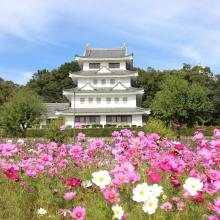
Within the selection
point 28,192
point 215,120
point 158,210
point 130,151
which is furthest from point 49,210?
point 215,120

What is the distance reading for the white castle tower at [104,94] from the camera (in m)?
48.3

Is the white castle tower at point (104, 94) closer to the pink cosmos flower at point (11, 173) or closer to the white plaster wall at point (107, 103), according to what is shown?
the white plaster wall at point (107, 103)

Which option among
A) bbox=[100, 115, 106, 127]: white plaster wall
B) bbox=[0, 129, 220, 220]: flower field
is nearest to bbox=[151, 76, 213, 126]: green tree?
bbox=[100, 115, 106, 127]: white plaster wall

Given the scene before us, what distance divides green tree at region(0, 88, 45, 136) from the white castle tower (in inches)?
306

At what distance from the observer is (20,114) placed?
3900 centimetres

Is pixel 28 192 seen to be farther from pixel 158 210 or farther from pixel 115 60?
pixel 115 60

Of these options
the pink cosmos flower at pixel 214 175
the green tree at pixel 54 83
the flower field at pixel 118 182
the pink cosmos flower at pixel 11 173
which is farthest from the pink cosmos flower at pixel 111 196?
the green tree at pixel 54 83

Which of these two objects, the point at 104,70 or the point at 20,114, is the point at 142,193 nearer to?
the point at 20,114

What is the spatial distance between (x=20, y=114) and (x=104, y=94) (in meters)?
12.4

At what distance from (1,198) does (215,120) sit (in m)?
53.7

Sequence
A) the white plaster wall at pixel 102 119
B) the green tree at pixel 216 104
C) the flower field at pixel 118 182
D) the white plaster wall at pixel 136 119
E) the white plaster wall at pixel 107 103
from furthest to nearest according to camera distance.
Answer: the green tree at pixel 216 104, the white plaster wall at pixel 107 103, the white plaster wall at pixel 102 119, the white plaster wall at pixel 136 119, the flower field at pixel 118 182

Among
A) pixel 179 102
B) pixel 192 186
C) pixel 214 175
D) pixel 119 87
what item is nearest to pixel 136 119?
pixel 119 87

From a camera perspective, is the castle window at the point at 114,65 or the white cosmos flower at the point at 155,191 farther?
the castle window at the point at 114,65

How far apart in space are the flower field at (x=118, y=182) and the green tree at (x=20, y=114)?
32.5m
